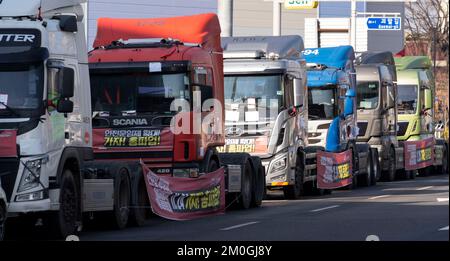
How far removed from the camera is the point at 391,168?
3794cm

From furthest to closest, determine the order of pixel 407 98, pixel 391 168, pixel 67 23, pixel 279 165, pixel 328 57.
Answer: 1. pixel 407 98
2. pixel 391 168
3. pixel 328 57
4. pixel 279 165
5. pixel 67 23

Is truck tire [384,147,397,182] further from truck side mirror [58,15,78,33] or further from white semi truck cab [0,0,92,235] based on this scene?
truck side mirror [58,15,78,33]

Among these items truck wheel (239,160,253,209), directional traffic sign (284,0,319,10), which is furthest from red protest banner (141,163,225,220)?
directional traffic sign (284,0,319,10)

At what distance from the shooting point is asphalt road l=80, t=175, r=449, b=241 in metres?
16.2

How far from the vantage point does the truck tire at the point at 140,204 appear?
19172 mm

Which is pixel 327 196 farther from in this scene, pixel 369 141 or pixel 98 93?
pixel 98 93

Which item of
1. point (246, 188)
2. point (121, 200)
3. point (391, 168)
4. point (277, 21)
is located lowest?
point (391, 168)

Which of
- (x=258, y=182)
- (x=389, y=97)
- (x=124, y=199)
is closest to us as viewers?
(x=124, y=199)

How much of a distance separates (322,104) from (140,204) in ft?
38.1

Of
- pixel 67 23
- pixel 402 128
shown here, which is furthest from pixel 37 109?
pixel 402 128

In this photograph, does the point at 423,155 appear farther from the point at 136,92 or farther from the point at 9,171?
the point at 9,171

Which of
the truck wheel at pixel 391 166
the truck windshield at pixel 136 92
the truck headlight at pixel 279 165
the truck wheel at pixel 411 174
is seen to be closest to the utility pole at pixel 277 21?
the truck wheel at pixel 411 174
